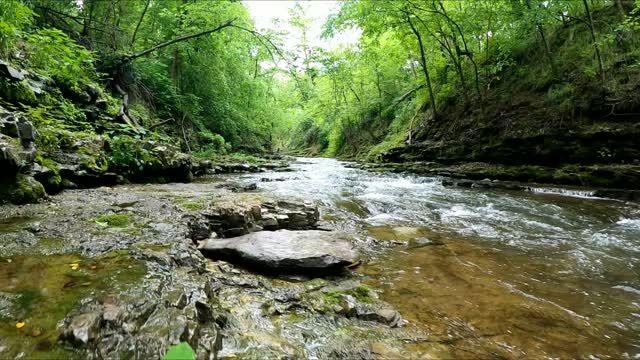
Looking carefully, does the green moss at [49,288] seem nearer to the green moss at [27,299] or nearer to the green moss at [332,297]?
the green moss at [27,299]

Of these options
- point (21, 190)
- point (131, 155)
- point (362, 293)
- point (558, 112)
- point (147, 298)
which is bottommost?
point (362, 293)

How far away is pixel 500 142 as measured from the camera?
11.4 meters

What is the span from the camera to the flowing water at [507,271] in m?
2.40

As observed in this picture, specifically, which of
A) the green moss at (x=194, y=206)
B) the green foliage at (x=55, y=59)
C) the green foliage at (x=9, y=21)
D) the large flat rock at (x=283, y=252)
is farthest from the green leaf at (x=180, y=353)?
the green foliage at (x=55, y=59)

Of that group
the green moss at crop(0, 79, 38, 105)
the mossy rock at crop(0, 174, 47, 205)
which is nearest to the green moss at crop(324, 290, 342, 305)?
the mossy rock at crop(0, 174, 47, 205)

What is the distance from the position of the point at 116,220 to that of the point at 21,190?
60.1 inches

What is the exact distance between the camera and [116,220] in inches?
138

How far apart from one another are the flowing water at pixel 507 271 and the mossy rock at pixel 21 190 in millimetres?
4137

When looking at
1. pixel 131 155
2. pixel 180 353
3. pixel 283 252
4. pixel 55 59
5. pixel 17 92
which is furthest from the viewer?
pixel 55 59

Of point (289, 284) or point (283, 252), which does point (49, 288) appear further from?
point (283, 252)

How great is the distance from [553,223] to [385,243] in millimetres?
3481

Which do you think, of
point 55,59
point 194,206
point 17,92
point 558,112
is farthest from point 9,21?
point 558,112

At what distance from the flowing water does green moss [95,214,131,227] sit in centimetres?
264

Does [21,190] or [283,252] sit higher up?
[21,190]
